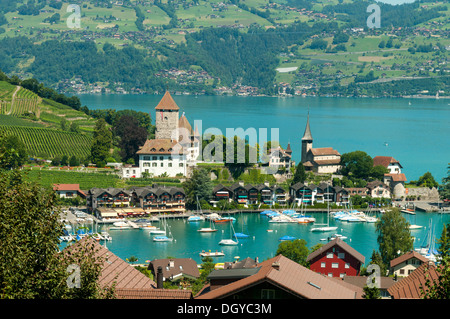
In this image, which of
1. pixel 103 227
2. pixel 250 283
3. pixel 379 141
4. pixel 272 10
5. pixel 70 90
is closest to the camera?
pixel 250 283

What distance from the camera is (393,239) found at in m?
19.6

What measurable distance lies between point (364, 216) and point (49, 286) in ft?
86.6

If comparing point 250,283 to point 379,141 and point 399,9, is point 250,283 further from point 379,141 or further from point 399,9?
point 399,9

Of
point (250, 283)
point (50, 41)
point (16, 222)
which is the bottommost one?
→ point (250, 283)

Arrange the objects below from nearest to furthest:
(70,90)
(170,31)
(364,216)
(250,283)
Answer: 1. (250,283)
2. (364,216)
3. (70,90)
4. (170,31)

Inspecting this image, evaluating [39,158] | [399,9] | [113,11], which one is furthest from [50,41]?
[39,158]

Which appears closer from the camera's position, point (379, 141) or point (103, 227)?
point (103, 227)

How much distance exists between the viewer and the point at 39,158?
36031mm

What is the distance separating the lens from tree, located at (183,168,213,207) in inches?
1220

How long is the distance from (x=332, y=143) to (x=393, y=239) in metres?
39.9

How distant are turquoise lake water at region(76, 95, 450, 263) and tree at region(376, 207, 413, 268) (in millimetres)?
2870

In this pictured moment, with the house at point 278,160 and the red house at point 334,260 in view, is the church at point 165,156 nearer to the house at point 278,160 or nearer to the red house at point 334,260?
the house at point 278,160

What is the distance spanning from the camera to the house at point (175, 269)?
16.3 meters

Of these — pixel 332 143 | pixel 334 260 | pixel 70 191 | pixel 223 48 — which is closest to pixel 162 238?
pixel 70 191
